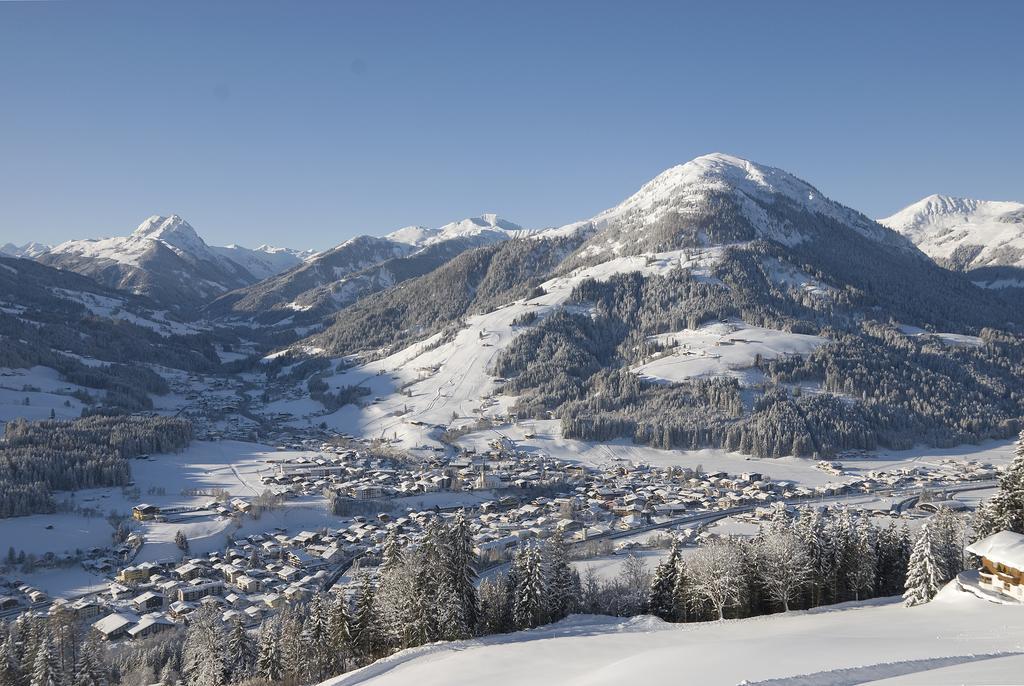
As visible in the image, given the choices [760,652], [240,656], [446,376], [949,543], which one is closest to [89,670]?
[240,656]

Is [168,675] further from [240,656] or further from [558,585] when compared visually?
[558,585]

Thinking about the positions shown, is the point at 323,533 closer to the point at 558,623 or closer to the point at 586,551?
the point at 586,551

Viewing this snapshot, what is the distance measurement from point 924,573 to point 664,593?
1298 centimetres

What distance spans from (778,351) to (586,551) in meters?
85.4

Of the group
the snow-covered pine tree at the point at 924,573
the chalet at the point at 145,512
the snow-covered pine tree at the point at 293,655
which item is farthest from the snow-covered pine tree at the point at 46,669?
the snow-covered pine tree at the point at 924,573

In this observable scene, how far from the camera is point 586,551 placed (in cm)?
6228

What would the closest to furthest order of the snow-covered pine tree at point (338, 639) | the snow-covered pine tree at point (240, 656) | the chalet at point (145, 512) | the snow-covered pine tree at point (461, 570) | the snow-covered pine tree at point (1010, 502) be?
the snow-covered pine tree at point (338, 639) → the snow-covered pine tree at point (461, 570) → the snow-covered pine tree at point (1010, 502) → the snow-covered pine tree at point (240, 656) → the chalet at point (145, 512)

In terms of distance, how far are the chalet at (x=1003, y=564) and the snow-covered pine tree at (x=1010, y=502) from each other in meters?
6.82

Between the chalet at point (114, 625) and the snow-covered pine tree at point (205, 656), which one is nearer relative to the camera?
the snow-covered pine tree at point (205, 656)

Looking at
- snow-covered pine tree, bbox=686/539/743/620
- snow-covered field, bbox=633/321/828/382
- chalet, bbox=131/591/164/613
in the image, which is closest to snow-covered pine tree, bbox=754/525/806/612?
snow-covered pine tree, bbox=686/539/743/620

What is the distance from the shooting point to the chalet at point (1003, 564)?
2728 centimetres

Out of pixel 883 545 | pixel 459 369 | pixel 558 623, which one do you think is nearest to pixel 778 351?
pixel 459 369

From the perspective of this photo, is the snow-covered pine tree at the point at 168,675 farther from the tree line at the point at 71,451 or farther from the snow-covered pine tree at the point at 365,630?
the tree line at the point at 71,451

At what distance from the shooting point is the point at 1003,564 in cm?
2775
